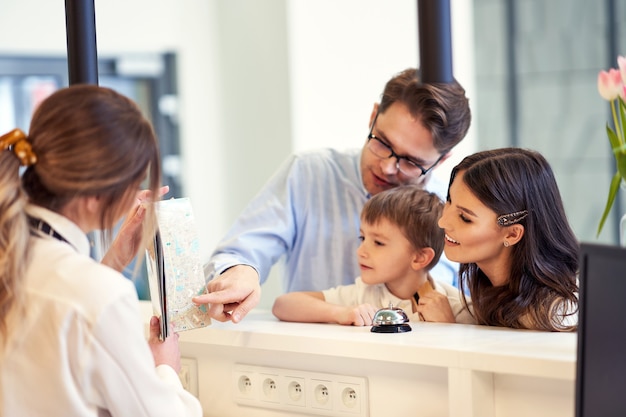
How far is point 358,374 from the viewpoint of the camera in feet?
5.71

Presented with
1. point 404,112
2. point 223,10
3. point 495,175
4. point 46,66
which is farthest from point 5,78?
point 495,175

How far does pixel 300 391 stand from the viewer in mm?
1811

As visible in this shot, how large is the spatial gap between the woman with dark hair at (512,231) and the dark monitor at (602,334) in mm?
560

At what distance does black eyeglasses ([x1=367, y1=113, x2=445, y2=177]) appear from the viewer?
2273 millimetres

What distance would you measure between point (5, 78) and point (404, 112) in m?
3.26

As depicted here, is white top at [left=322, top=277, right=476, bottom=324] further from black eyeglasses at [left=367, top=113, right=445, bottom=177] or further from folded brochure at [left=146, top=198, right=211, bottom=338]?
folded brochure at [left=146, top=198, right=211, bottom=338]

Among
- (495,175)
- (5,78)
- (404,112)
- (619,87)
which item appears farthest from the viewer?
(5,78)

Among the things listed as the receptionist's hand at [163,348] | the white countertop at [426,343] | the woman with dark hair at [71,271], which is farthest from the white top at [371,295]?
the woman with dark hair at [71,271]

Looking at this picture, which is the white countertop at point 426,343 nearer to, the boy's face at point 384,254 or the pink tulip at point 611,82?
the boy's face at point 384,254

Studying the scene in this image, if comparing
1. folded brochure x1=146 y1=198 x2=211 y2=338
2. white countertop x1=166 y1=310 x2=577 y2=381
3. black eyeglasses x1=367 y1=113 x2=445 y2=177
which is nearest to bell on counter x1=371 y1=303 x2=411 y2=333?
white countertop x1=166 y1=310 x2=577 y2=381

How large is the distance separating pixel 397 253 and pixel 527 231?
0.43 metres

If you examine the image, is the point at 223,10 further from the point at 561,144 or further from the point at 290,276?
the point at 290,276

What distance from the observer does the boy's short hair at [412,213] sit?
7.29 feet

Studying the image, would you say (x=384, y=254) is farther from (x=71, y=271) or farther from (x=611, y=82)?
(x=71, y=271)
